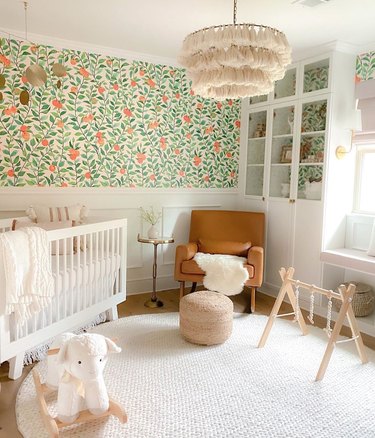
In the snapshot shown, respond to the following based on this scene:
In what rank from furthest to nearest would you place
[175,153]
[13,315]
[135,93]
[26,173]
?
[175,153]
[135,93]
[26,173]
[13,315]

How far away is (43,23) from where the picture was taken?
3.12m

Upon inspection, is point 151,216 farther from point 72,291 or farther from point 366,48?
point 366,48

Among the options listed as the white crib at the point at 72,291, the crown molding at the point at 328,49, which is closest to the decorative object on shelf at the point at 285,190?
the crown molding at the point at 328,49

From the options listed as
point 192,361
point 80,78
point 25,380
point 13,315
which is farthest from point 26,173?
point 192,361

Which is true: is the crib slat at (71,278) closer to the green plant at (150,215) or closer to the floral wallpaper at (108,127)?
the floral wallpaper at (108,127)

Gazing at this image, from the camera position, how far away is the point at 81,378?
191 centimetres

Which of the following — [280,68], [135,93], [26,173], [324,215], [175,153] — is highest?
[135,93]

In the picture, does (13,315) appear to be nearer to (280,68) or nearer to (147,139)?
(280,68)

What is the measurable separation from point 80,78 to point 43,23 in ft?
1.96

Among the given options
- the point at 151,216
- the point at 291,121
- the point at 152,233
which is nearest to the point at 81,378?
the point at 152,233

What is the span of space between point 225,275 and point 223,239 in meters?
0.77

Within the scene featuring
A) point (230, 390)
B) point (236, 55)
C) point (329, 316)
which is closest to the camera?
point (236, 55)

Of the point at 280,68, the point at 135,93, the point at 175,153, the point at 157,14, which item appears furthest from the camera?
the point at 175,153

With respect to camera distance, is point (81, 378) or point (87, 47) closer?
point (81, 378)
